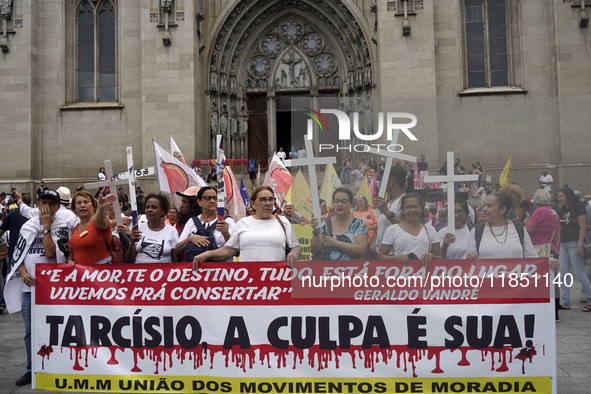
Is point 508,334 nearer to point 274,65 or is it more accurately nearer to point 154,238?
point 154,238

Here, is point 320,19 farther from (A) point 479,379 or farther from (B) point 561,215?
(A) point 479,379

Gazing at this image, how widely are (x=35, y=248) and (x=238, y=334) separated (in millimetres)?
2443

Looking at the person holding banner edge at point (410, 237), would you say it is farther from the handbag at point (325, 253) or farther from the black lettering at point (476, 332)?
the black lettering at point (476, 332)

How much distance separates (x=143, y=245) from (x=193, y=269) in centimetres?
85

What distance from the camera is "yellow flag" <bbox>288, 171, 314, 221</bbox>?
5152 mm

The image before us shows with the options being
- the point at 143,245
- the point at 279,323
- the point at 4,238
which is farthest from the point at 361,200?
the point at 4,238

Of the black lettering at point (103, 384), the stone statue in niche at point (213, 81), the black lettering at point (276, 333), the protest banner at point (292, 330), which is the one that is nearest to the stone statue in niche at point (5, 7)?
the stone statue in niche at point (213, 81)

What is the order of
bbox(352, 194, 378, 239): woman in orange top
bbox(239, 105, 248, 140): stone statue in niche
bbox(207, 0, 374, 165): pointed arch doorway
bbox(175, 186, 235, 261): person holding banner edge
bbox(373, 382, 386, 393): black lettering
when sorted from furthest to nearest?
bbox(239, 105, 248, 140): stone statue in niche, bbox(207, 0, 374, 165): pointed arch doorway, bbox(175, 186, 235, 261): person holding banner edge, bbox(352, 194, 378, 239): woman in orange top, bbox(373, 382, 386, 393): black lettering

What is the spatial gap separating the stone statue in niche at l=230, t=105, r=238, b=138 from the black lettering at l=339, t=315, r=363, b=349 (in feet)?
63.0

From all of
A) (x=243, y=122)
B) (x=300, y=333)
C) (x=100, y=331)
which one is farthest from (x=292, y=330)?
(x=243, y=122)

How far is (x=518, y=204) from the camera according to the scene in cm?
561

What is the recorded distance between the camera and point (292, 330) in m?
4.69

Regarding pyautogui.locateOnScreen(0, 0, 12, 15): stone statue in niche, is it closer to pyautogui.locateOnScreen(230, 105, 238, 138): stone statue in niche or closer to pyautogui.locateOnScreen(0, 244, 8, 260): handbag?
pyautogui.locateOnScreen(230, 105, 238, 138): stone statue in niche

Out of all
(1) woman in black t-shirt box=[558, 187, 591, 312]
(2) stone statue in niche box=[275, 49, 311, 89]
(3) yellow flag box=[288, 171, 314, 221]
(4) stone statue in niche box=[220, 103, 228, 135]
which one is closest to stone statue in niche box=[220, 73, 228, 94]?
(4) stone statue in niche box=[220, 103, 228, 135]
